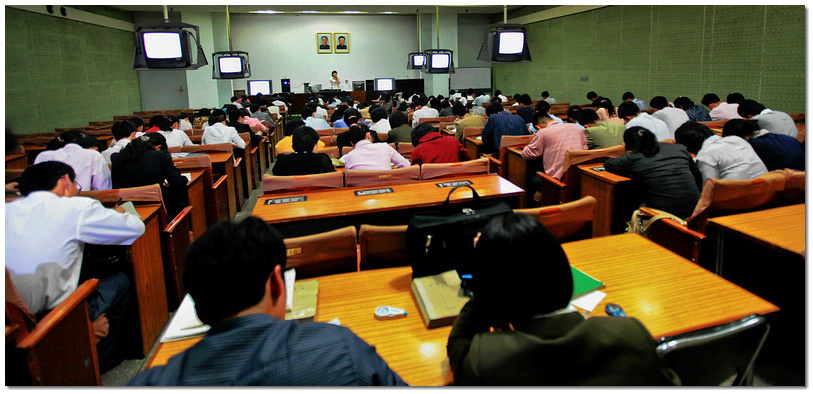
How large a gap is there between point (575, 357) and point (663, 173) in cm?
252

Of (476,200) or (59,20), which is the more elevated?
(59,20)

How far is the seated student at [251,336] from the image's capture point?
3.06ft

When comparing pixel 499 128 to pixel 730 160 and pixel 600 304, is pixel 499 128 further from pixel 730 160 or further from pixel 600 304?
pixel 600 304

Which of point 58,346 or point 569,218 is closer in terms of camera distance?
point 58,346

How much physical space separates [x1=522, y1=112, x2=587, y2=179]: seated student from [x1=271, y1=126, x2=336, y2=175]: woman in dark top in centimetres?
193

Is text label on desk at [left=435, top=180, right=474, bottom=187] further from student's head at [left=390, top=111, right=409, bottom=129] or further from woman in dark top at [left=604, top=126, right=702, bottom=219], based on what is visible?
student's head at [left=390, top=111, right=409, bottom=129]

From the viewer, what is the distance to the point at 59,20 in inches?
377

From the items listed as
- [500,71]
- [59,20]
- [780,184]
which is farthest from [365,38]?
[780,184]

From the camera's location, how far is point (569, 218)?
2.27 meters

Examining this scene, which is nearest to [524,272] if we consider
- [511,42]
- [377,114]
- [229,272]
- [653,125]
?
[229,272]

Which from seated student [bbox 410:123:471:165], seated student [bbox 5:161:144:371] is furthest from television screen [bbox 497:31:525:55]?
seated student [bbox 5:161:144:371]

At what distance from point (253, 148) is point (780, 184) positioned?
19.5ft

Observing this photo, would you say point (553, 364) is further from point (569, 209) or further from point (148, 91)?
point (148, 91)

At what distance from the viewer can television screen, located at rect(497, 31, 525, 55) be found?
7332 mm
